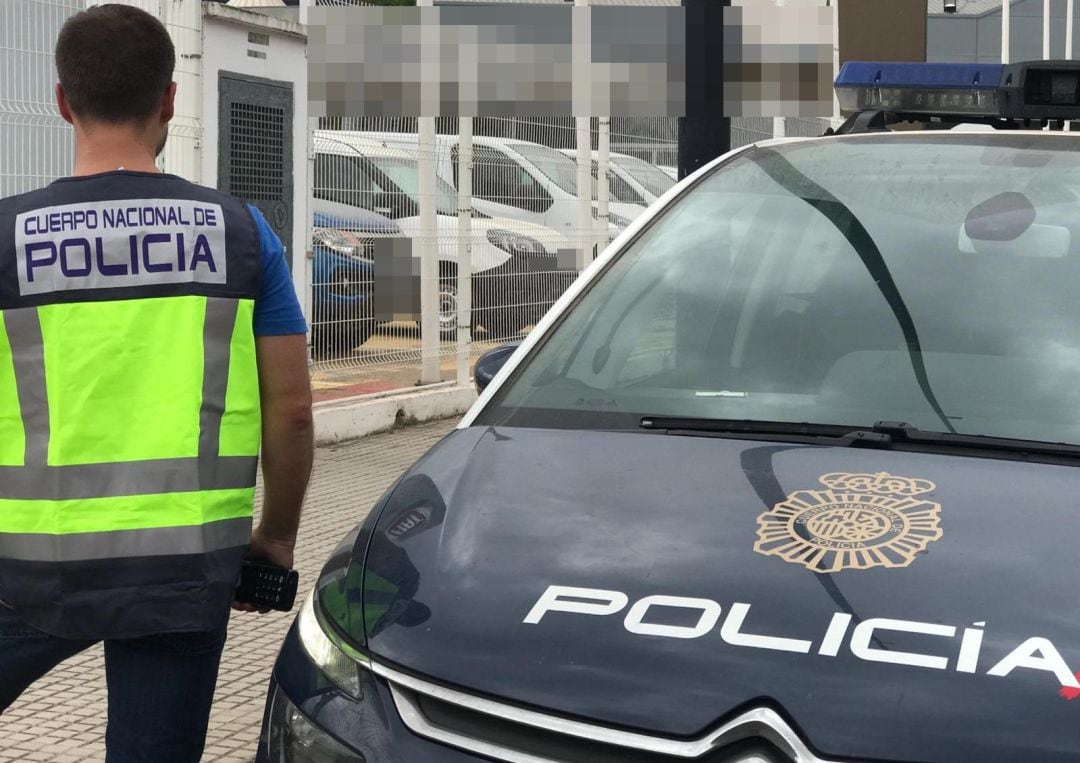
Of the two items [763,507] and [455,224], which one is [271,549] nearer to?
[763,507]

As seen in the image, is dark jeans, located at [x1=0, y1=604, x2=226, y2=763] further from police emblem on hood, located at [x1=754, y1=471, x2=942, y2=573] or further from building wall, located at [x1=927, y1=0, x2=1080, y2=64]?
building wall, located at [x1=927, y1=0, x2=1080, y2=64]

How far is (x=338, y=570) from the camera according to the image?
9.18ft

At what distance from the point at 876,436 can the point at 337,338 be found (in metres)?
7.25

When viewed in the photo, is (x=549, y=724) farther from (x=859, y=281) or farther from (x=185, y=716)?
(x=859, y=281)

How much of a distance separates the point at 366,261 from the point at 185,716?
7.54 m

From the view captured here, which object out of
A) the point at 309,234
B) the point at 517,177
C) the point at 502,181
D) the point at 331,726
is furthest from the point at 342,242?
the point at 331,726

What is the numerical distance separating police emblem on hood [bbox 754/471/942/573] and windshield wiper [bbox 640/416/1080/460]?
0.61 feet

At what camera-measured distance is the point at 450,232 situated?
11016mm

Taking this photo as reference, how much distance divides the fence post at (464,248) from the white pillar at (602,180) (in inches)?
64.9

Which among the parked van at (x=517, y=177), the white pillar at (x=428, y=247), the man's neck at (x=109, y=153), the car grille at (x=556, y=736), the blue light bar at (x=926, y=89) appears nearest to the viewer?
the car grille at (x=556, y=736)

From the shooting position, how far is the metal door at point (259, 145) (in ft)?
28.8

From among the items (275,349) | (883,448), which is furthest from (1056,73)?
(275,349)

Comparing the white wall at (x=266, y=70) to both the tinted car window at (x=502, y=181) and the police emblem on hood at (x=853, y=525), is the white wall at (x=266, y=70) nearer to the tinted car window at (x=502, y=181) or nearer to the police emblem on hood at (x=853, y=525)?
the tinted car window at (x=502, y=181)

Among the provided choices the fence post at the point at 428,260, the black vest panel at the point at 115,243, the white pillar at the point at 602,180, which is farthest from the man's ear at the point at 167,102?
the white pillar at the point at 602,180
